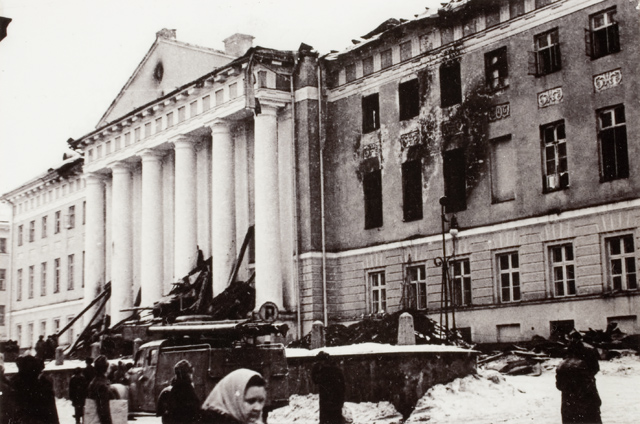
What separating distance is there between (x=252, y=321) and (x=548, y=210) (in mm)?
11772

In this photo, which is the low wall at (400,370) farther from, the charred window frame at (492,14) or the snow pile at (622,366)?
the charred window frame at (492,14)

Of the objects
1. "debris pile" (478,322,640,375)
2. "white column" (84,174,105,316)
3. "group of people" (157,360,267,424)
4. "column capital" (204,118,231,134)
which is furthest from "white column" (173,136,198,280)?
"group of people" (157,360,267,424)

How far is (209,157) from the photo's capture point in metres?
40.0

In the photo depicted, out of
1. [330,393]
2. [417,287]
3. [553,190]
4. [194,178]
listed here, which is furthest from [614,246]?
[194,178]

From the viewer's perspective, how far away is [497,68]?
1163 inches

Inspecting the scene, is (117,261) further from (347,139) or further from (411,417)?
(411,417)

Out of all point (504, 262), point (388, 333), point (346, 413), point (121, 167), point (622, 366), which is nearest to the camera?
point (346, 413)

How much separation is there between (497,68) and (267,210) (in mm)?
10263

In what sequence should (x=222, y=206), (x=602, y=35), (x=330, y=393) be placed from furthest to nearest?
(x=222, y=206), (x=602, y=35), (x=330, y=393)

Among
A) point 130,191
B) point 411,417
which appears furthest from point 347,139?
point 411,417

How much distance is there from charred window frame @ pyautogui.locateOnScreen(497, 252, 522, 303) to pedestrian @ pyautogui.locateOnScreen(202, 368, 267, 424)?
22.8 metres

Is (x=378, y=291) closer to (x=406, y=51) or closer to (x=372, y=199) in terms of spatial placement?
(x=372, y=199)

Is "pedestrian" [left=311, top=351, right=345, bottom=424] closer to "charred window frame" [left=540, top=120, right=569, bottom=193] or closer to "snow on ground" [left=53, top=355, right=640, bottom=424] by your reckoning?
"snow on ground" [left=53, top=355, right=640, bottom=424]

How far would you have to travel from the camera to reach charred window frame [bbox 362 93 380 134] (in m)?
34.2
